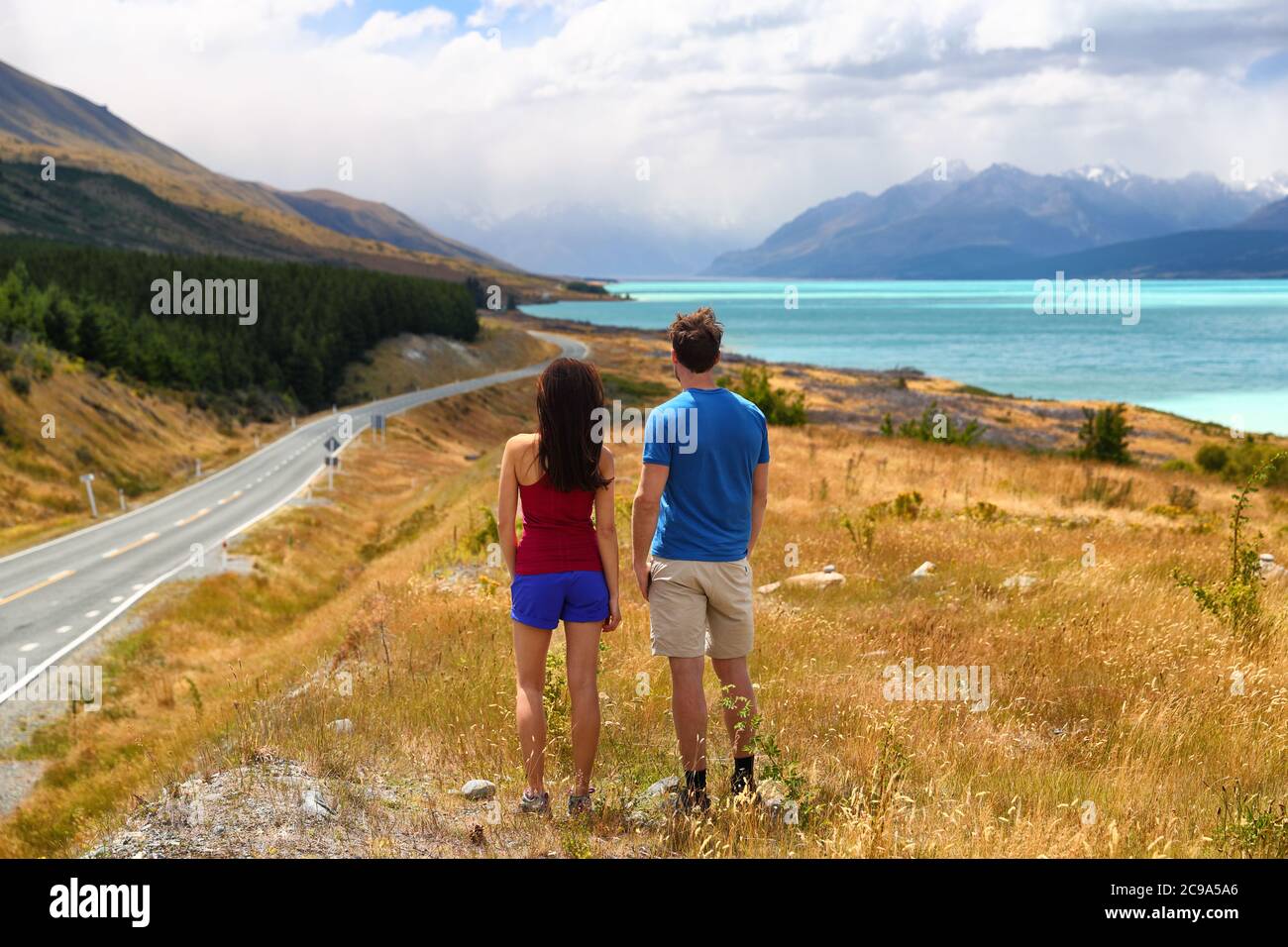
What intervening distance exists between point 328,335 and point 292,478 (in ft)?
140

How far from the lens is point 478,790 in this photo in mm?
5469

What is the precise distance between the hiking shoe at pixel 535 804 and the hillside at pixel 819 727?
4.5 inches

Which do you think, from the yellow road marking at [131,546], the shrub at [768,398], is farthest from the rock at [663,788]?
the shrub at [768,398]

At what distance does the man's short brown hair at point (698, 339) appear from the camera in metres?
4.87

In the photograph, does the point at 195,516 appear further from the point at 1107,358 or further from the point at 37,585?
the point at 1107,358

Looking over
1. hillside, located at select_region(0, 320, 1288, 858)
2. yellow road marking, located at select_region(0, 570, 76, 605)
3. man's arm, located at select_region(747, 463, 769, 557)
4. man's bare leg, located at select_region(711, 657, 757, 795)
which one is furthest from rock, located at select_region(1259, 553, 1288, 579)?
yellow road marking, located at select_region(0, 570, 76, 605)

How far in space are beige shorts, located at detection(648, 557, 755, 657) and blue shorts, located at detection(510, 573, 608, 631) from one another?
303 millimetres

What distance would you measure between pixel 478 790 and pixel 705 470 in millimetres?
2341

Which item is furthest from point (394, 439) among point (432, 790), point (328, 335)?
point (432, 790)

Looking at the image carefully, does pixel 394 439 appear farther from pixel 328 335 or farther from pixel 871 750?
pixel 871 750

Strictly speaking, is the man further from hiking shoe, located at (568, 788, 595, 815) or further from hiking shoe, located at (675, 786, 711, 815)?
hiking shoe, located at (568, 788, 595, 815)

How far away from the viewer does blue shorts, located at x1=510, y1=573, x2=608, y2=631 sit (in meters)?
4.98

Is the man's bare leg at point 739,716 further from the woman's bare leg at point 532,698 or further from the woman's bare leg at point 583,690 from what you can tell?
the woman's bare leg at point 532,698
